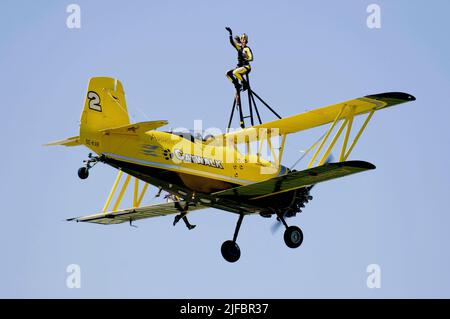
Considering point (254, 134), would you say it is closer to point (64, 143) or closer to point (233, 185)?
point (233, 185)

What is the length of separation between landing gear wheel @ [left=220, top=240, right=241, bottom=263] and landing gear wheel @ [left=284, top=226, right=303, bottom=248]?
4.08 ft

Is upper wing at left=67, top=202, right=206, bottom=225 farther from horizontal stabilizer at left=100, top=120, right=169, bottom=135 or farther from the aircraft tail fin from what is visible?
horizontal stabilizer at left=100, top=120, right=169, bottom=135

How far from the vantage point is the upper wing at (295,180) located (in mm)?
23172

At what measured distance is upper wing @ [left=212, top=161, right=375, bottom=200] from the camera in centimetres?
2317

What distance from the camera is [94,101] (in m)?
23.6

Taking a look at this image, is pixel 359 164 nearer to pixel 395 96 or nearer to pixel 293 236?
pixel 395 96

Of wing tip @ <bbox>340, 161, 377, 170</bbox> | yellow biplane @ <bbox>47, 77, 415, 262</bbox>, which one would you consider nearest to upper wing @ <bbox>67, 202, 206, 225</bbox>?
yellow biplane @ <bbox>47, 77, 415, 262</bbox>

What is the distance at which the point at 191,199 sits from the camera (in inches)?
975

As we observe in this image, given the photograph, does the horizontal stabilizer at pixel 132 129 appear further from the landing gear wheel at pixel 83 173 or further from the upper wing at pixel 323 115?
the upper wing at pixel 323 115

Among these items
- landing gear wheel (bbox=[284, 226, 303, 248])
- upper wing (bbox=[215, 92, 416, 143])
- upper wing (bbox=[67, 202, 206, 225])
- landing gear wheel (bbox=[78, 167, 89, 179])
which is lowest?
landing gear wheel (bbox=[284, 226, 303, 248])

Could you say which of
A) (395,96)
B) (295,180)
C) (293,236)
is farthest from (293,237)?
(395,96)

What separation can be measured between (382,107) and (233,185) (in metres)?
4.19
